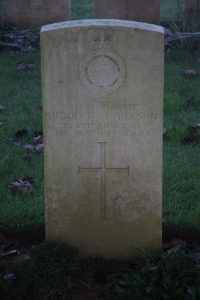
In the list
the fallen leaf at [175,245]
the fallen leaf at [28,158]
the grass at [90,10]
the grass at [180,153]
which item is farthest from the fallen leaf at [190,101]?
the grass at [90,10]

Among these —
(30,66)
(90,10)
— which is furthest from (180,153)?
(90,10)

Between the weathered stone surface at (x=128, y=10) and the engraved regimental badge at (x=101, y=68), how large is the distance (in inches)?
245

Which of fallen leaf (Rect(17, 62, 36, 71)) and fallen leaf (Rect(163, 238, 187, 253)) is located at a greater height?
fallen leaf (Rect(17, 62, 36, 71))

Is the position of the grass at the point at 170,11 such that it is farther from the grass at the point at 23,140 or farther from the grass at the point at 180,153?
the grass at the point at 23,140

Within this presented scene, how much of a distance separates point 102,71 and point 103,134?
0.36 meters

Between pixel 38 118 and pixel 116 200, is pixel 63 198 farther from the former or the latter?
pixel 38 118

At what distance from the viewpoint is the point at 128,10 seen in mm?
10367

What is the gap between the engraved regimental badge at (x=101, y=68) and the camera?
165 inches

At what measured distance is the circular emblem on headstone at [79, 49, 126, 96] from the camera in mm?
4199

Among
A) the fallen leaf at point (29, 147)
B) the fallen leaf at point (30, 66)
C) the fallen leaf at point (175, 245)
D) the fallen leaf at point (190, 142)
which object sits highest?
the fallen leaf at point (30, 66)

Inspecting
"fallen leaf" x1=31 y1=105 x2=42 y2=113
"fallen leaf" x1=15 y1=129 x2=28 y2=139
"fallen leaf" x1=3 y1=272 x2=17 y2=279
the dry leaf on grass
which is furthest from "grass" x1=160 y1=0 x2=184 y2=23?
"fallen leaf" x1=3 y1=272 x2=17 y2=279

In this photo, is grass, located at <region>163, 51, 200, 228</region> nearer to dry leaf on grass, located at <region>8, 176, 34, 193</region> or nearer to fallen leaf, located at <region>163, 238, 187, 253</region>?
fallen leaf, located at <region>163, 238, 187, 253</region>

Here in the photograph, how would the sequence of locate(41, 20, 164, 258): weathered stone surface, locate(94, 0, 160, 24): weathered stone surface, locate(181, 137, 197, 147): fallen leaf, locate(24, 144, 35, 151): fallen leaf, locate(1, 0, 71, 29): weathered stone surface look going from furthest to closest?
1. locate(1, 0, 71, 29): weathered stone surface
2. locate(94, 0, 160, 24): weathered stone surface
3. locate(181, 137, 197, 147): fallen leaf
4. locate(24, 144, 35, 151): fallen leaf
5. locate(41, 20, 164, 258): weathered stone surface

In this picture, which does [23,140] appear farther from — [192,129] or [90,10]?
[90,10]
